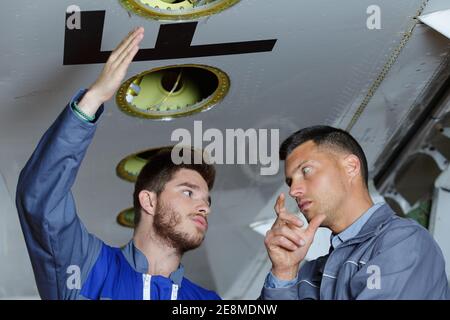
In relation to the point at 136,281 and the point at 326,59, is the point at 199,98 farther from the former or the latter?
the point at 136,281

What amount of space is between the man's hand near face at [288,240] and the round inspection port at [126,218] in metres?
4.01

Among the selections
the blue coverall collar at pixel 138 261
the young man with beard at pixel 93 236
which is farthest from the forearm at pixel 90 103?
the blue coverall collar at pixel 138 261

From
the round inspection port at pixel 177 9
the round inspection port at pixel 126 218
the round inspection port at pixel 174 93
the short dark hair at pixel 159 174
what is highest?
the round inspection port at pixel 177 9

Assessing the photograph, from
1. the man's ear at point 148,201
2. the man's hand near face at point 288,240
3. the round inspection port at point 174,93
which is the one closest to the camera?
the man's hand near face at point 288,240

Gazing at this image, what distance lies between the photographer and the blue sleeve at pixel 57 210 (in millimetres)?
3156

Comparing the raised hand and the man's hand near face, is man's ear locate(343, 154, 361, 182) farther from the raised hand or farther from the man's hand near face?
the raised hand

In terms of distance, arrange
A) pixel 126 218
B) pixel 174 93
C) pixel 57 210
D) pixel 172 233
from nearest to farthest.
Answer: pixel 57 210 → pixel 172 233 → pixel 174 93 → pixel 126 218

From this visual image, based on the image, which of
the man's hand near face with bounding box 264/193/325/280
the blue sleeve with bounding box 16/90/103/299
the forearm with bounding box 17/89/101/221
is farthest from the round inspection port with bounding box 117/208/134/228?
the man's hand near face with bounding box 264/193/325/280

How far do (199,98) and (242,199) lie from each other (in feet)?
6.01

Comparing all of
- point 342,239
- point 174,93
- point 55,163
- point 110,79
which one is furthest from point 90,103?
point 174,93

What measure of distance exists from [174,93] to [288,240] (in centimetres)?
257

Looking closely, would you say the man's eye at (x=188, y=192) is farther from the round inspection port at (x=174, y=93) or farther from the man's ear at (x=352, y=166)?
the round inspection port at (x=174, y=93)

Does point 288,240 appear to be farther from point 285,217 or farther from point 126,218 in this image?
point 126,218

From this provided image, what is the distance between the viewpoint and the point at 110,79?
126 inches
